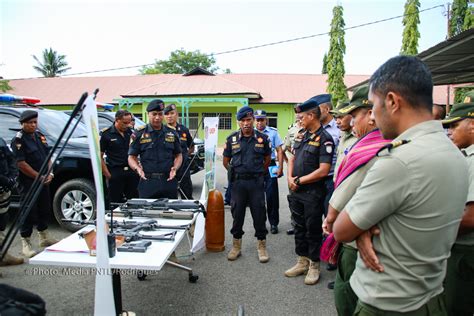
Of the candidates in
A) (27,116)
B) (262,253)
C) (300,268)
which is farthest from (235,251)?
(27,116)

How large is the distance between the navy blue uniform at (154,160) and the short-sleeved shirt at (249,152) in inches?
31.5

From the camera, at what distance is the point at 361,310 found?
51.1 inches

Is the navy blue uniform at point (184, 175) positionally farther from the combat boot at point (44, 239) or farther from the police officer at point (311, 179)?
the police officer at point (311, 179)

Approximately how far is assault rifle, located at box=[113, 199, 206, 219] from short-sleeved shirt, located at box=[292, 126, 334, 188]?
111cm

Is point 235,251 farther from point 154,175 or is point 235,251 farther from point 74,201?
point 74,201

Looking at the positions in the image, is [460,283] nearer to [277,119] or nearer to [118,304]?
[118,304]

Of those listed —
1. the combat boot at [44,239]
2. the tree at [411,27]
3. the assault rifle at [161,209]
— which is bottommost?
the combat boot at [44,239]

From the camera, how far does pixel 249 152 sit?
4066mm

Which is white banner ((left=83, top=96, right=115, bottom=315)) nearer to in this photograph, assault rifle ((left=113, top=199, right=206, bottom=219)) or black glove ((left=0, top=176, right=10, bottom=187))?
assault rifle ((left=113, top=199, right=206, bottom=219))

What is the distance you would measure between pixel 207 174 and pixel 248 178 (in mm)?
885

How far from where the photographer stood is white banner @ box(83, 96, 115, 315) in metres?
1.89

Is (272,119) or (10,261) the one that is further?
(272,119)

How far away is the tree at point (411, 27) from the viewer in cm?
1788

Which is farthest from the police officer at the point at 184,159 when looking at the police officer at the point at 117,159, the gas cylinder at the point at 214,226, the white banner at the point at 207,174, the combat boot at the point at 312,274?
the combat boot at the point at 312,274
